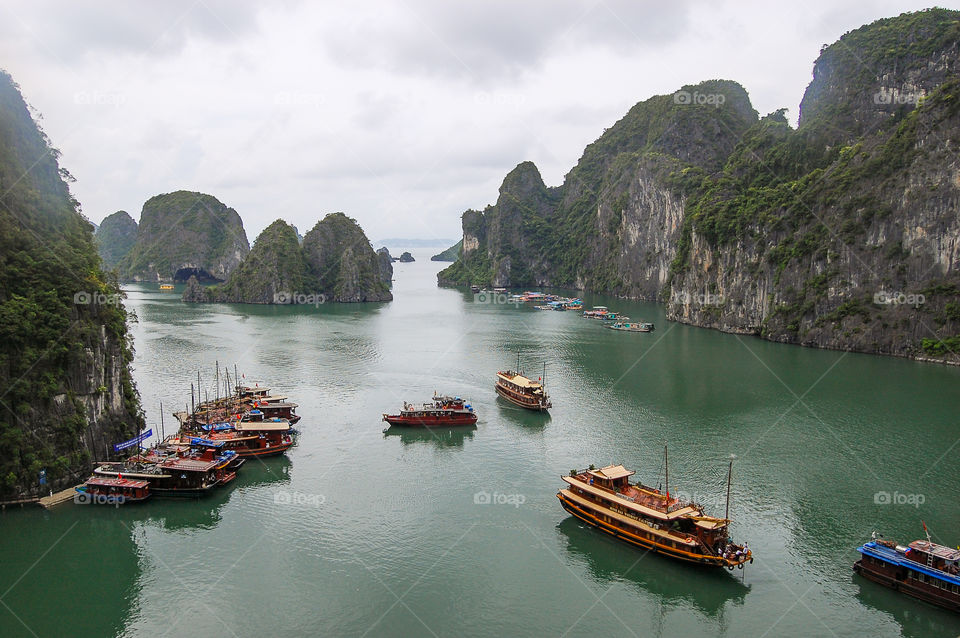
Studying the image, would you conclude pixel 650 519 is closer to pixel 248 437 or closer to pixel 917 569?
pixel 917 569

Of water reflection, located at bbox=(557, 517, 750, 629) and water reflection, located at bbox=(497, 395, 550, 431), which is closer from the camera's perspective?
water reflection, located at bbox=(557, 517, 750, 629)

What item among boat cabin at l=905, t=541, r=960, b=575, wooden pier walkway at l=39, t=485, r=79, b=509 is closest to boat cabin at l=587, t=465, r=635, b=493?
boat cabin at l=905, t=541, r=960, b=575

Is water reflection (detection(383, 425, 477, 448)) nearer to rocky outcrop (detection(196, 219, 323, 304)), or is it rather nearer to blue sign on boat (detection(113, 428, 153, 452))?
blue sign on boat (detection(113, 428, 153, 452))

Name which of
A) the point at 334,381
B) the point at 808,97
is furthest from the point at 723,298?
the point at 334,381

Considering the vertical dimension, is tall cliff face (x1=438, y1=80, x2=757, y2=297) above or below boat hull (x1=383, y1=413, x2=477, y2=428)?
above

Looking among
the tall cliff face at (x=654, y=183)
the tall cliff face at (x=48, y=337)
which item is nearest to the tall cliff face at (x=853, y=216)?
the tall cliff face at (x=654, y=183)

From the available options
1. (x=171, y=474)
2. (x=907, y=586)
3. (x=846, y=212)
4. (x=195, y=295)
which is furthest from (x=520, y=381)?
(x=195, y=295)
